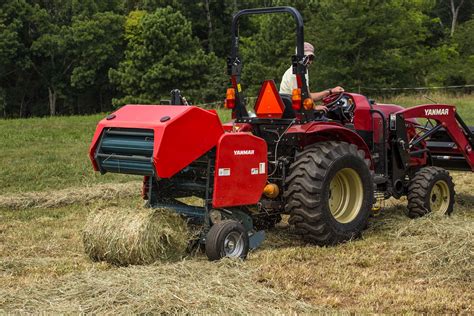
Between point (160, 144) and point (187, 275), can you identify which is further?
point (160, 144)

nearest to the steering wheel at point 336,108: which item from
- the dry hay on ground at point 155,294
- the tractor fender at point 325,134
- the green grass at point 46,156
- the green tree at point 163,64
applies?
the tractor fender at point 325,134

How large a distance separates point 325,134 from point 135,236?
2.40m

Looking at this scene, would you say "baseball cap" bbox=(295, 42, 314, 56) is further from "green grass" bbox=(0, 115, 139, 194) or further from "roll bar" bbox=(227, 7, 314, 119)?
"green grass" bbox=(0, 115, 139, 194)

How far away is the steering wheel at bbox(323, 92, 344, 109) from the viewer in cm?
740

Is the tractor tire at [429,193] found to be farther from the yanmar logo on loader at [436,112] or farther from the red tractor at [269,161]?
the yanmar logo on loader at [436,112]

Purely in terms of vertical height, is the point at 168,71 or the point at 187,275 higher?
the point at 168,71

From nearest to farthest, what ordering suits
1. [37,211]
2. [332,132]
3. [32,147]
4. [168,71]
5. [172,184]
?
1. [172,184]
2. [332,132]
3. [37,211]
4. [32,147]
5. [168,71]

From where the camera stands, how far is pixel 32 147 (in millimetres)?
14961

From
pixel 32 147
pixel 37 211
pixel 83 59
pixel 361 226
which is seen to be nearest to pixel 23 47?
pixel 83 59

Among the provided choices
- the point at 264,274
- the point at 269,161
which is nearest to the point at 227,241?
the point at 264,274

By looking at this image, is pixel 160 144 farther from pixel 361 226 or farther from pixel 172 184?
pixel 361 226

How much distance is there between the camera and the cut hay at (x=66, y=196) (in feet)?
29.4

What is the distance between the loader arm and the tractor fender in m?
1.04

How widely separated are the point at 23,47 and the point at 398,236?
46244mm
